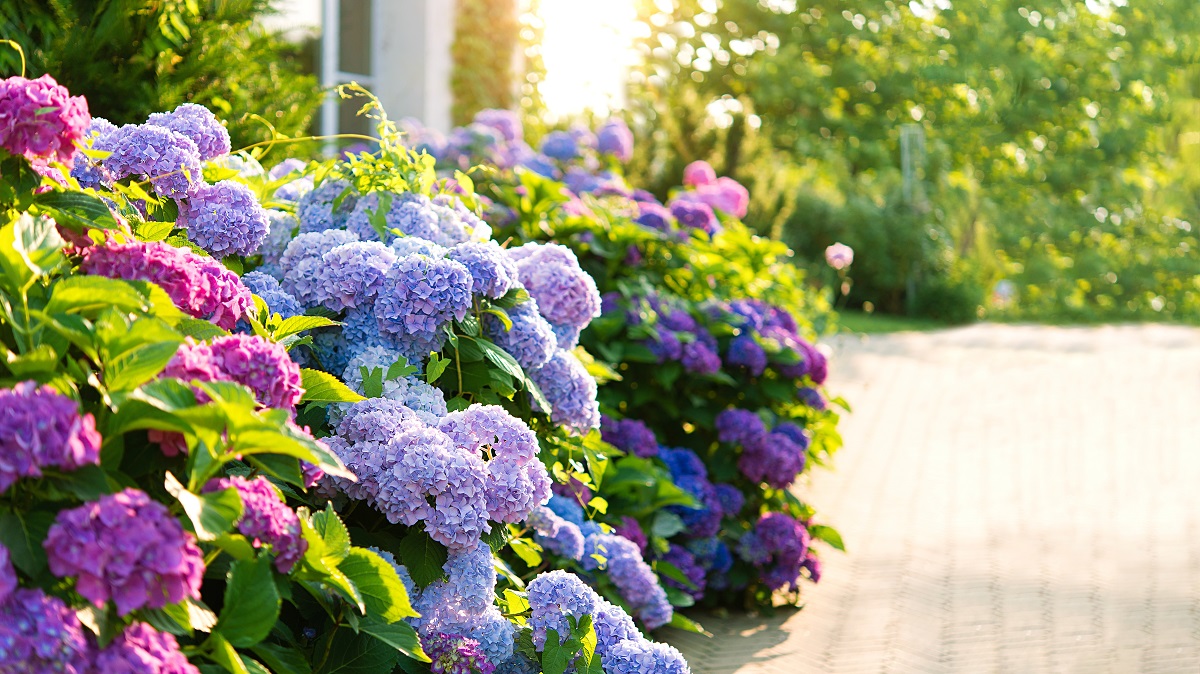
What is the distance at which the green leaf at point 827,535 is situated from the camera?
4.52 m

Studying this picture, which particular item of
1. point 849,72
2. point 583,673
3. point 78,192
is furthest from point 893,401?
point 849,72

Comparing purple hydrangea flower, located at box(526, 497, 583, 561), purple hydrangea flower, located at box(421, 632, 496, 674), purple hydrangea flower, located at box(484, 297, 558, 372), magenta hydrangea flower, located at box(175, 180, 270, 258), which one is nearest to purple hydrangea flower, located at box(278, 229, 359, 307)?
magenta hydrangea flower, located at box(175, 180, 270, 258)

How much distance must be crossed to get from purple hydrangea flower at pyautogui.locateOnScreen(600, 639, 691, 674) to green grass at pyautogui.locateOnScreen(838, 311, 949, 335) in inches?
487

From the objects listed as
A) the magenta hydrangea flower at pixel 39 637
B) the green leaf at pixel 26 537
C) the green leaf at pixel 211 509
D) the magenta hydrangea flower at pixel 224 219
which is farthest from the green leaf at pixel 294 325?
the magenta hydrangea flower at pixel 39 637

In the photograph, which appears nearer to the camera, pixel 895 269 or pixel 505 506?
pixel 505 506

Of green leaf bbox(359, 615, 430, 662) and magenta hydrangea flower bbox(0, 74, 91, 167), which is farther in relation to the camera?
green leaf bbox(359, 615, 430, 662)

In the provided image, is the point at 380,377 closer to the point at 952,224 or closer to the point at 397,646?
the point at 397,646

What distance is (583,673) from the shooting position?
7.47 ft

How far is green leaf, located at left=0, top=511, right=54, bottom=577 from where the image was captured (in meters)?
1.45

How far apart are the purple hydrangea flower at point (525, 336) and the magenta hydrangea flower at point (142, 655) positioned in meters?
1.18

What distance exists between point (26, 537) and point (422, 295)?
3.38ft

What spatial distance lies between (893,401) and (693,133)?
2.88m

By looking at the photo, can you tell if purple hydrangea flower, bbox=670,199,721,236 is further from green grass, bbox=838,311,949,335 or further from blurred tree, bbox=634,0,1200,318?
blurred tree, bbox=634,0,1200,318

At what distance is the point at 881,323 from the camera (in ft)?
51.9
